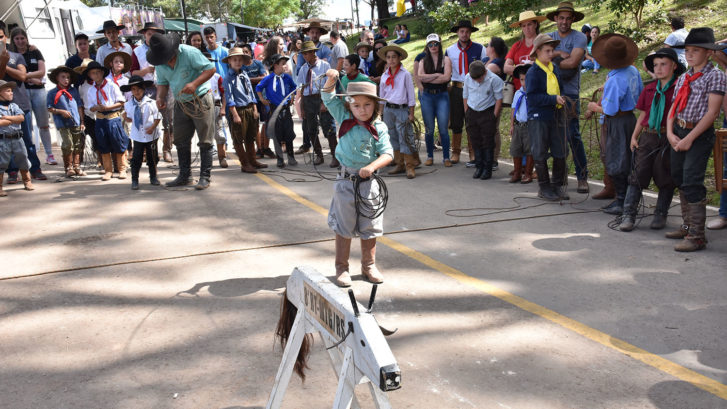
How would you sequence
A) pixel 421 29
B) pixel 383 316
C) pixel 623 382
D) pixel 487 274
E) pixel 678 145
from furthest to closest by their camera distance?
pixel 421 29, pixel 678 145, pixel 487 274, pixel 383 316, pixel 623 382

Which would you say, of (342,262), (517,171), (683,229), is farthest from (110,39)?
(683,229)

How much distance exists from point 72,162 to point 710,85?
8.92 metres

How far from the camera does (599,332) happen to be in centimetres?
445

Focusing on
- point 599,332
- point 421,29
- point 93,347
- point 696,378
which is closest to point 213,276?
point 93,347

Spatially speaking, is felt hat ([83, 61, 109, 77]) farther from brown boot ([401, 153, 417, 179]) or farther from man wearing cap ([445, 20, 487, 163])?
man wearing cap ([445, 20, 487, 163])

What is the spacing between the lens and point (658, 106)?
6453 mm

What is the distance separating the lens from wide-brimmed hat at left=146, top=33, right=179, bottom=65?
8.55 meters

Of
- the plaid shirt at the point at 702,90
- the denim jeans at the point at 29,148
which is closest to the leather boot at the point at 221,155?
the denim jeans at the point at 29,148

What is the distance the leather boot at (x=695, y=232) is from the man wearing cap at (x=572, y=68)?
2262 mm

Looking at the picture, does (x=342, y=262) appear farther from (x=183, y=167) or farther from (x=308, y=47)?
(x=308, y=47)

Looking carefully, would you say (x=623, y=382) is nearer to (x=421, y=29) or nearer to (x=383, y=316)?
(x=383, y=316)

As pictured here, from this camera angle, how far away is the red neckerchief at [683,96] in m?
6.04

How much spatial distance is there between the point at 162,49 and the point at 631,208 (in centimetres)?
601

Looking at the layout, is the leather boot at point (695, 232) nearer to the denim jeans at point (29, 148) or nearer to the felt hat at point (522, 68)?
the felt hat at point (522, 68)
